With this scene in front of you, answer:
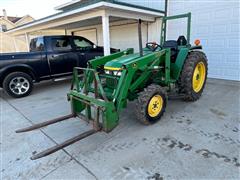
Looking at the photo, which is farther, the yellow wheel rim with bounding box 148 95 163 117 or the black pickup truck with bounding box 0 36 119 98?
the black pickup truck with bounding box 0 36 119 98

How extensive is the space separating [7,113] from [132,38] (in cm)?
626

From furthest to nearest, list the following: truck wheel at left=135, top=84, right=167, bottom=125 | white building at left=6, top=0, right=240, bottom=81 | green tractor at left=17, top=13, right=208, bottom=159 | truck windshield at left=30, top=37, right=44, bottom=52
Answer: truck windshield at left=30, top=37, right=44, bottom=52, white building at left=6, top=0, right=240, bottom=81, truck wheel at left=135, top=84, right=167, bottom=125, green tractor at left=17, top=13, right=208, bottom=159

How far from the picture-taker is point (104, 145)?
2656 millimetres

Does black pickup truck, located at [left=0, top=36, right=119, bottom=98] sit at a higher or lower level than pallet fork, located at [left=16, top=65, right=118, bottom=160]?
higher

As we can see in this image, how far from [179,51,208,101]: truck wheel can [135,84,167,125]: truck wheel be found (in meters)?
0.86

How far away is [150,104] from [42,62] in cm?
407

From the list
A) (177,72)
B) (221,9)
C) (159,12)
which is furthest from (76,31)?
(177,72)

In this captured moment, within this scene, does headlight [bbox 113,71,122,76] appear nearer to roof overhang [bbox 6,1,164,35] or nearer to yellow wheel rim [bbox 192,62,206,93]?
yellow wheel rim [bbox 192,62,206,93]

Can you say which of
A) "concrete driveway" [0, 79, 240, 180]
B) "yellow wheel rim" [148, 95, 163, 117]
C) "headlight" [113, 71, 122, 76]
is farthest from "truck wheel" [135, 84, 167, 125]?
"headlight" [113, 71, 122, 76]

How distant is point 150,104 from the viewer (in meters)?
3.03

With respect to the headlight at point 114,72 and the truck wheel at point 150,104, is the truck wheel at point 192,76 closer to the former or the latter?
the truck wheel at point 150,104

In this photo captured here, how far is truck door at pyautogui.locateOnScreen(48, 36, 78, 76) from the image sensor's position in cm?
574

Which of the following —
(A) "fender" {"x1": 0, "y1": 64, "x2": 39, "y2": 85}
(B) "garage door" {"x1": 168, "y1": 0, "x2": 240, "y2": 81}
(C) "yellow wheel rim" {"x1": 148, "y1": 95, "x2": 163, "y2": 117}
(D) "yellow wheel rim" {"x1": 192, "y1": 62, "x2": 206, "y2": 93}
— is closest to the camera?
(C) "yellow wheel rim" {"x1": 148, "y1": 95, "x2": 163, "y2": 117}

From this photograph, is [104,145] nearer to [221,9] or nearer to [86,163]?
[86,163]
